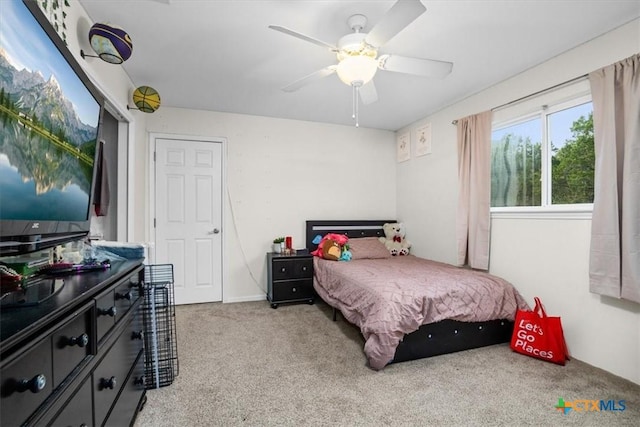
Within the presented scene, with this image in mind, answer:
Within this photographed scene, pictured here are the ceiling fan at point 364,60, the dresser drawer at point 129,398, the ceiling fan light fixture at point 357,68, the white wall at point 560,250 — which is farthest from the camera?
the white wall at point 560,250

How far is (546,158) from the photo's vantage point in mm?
2703

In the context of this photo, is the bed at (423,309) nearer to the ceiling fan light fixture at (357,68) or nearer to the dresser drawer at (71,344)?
the ceiling fan light fixture at (357,68)

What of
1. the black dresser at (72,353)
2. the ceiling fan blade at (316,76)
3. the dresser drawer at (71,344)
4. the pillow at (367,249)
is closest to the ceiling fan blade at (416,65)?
the ceiling fan blade at (316,76)

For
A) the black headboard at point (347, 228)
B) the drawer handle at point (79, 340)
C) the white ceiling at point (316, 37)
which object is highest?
the white ceiling at point (316, 37)

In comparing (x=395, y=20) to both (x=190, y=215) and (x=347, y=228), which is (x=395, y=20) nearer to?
(x=347, y=228)

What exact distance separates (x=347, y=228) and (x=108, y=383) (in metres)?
3.50

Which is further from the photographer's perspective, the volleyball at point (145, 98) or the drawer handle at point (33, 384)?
the volleyball at point (145, 98)

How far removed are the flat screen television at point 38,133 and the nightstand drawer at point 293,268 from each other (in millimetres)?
2472

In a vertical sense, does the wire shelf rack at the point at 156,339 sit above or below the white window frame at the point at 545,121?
below

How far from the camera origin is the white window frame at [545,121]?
2.39m

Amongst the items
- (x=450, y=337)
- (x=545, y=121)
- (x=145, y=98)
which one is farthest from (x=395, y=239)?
(x=145, y=98)

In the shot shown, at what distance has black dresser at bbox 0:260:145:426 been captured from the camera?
65 centimetres

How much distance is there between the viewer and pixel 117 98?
257cm

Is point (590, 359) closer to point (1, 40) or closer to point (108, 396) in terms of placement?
point (108, 396)
